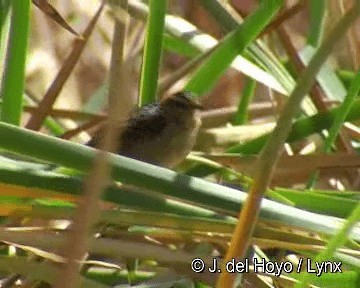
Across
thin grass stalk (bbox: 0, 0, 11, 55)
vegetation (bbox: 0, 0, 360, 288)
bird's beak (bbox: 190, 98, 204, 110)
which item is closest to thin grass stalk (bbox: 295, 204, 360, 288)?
vegetation (bbox: 0, 0, 360, 288)

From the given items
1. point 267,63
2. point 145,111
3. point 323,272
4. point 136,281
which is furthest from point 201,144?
point 323,272

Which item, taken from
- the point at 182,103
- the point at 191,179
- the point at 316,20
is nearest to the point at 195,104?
the point at 182,103

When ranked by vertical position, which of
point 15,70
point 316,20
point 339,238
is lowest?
point 339,238

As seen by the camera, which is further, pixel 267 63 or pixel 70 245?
pixel 267 63

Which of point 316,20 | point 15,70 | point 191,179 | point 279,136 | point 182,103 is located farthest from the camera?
point 182,103

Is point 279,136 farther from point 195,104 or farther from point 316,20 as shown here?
point 195,104

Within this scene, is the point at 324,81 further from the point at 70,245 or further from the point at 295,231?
the point at 70,245
